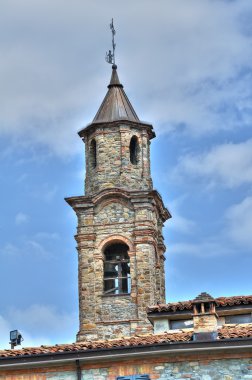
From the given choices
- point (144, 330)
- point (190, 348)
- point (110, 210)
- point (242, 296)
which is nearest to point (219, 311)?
point (242, 296)

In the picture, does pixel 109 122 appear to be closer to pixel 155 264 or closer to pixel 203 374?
pixel 155 264

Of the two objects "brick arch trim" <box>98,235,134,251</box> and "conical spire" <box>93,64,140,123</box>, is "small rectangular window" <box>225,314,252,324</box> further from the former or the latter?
"conical spire" <box>93,64,140,123</box>

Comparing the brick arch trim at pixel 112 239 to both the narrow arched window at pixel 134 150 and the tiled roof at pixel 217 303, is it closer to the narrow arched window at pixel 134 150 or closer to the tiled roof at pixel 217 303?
the narrow arched window at pixel 134 150

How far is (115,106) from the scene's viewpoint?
47312 mm

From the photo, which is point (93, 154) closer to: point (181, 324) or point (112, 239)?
point (112, 239)

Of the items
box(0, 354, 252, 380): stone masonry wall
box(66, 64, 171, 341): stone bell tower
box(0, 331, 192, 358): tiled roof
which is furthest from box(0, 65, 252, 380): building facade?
box(0, 354, 252, 380): stone masonry wall

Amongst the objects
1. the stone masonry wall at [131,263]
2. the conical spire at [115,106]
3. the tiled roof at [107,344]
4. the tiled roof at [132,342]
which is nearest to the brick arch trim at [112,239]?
the stone masonry wall at [131,263]

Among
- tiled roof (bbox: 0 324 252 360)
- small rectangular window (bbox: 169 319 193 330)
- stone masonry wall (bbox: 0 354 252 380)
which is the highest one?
small rectangular window (bbox: 169 319 193 330)

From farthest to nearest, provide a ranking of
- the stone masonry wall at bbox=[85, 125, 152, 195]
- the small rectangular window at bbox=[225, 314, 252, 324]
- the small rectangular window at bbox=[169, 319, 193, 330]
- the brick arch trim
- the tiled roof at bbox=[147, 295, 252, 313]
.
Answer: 1. the stone masonry wall at bbox=[85, 125, 152, 195]
2. the brick arch trim
3. the small rectangular window at bbox=[225, 314, 252, 324]
4. the small rectangular window at bbox=[169, 319, 193, 330]
5. the tiled roof at bbox=[147, 295, 252, 313]

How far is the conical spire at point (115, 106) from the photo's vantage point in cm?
4675

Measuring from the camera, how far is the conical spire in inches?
1841

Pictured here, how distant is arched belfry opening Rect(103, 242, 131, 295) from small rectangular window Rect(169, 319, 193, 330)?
488 inches

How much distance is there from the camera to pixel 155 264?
44969mm

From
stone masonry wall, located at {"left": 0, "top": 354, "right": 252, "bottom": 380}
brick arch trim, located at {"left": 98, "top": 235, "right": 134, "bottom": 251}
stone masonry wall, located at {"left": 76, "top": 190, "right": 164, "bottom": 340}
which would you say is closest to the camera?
stone masonry wall, located at {"left": 0, "top": 354, "right": 252, "bottom": 380}
